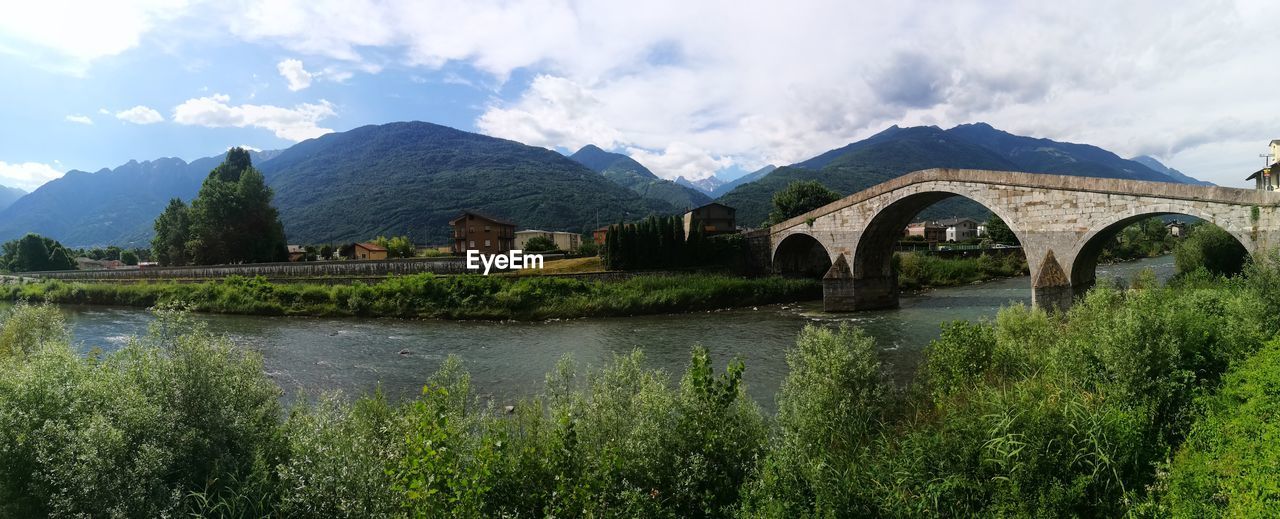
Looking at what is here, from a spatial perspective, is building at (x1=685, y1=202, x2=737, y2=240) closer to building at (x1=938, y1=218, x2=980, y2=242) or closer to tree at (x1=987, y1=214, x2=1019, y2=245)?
tree at (x1=987, y1=214, x2=1019, y2=245)

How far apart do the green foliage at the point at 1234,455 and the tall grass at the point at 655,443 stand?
0.09 ft

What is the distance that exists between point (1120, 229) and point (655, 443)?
21109 millimetres

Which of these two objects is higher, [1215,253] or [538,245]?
[538,245]

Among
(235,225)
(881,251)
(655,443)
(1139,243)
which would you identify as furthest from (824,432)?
(1139,243)

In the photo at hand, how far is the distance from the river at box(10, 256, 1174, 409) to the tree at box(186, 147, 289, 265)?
22204 millimetres

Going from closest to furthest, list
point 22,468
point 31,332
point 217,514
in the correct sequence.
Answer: point 22,468, point 217,514, point 31,332

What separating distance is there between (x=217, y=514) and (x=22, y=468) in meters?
1.39

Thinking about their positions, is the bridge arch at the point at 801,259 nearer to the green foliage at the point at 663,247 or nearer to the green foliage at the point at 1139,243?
the green foliage at the point at 663,247

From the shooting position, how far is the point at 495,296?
31578 millimetres

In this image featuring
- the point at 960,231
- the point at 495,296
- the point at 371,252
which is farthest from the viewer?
the point at 960,231

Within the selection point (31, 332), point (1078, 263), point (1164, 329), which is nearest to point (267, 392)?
point (1164, 329)

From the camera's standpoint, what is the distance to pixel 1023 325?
36.1 feet

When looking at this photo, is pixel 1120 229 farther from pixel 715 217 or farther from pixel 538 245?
pixel 715 217

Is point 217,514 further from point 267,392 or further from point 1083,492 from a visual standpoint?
point 1083,492
